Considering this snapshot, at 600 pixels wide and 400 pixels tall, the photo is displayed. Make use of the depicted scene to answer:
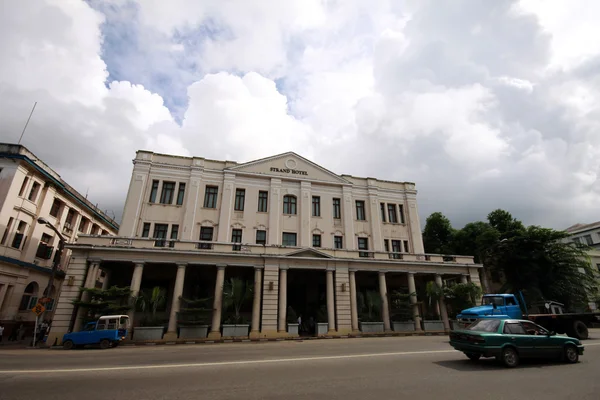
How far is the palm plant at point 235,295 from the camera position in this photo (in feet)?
68.2

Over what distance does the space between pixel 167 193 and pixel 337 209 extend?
50.9 feet

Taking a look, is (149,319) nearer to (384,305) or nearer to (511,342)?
(384,305)

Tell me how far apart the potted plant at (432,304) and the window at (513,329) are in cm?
1541

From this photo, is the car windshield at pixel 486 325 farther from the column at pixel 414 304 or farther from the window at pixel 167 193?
the window at pixel 167 193

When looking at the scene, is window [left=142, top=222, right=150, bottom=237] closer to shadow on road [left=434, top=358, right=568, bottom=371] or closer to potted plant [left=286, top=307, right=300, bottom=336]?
potted plant [left=286, top=307, right=300, bottom=336]

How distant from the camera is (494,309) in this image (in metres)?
18.2

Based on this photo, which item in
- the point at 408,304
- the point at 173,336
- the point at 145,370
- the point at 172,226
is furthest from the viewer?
the point at 172,226

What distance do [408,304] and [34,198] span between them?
112 ft

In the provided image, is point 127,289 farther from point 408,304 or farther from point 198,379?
point 408,304

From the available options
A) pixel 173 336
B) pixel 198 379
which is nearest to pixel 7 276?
pixel 173 336

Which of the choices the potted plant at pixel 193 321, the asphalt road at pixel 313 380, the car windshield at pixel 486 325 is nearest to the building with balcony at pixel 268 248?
the potted plant at pixel 193 321

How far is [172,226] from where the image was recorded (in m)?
26.0

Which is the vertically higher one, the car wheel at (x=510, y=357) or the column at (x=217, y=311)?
the column at (x=217, y=311)

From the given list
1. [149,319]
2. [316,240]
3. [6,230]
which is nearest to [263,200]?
[316,240]
